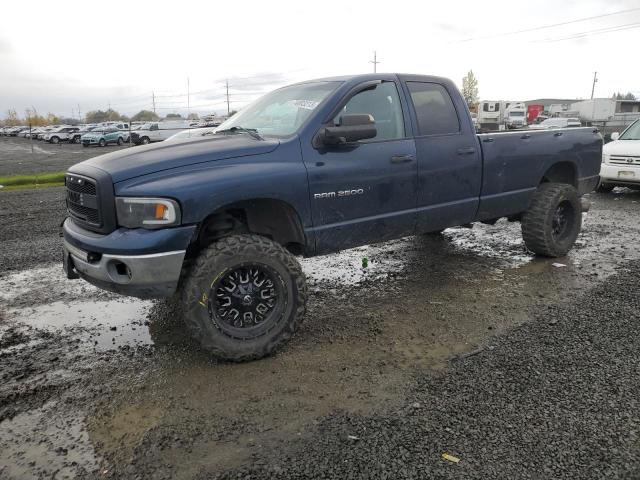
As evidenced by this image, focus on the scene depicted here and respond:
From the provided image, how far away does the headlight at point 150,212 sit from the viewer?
11.1 feet

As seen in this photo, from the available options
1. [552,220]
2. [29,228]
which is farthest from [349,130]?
[29,228]

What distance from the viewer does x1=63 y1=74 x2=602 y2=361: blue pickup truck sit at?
3.43m

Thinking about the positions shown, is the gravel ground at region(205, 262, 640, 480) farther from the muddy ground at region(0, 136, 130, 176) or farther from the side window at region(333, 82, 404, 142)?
the muddy ground at region(0, 136, 130, 176)

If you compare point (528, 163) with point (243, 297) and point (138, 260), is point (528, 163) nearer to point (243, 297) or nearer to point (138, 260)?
point (243, 297)

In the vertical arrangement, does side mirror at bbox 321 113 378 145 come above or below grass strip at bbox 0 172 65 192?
above

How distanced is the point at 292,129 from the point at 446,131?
5.49 feet

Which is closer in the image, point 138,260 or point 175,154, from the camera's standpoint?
point 138,260

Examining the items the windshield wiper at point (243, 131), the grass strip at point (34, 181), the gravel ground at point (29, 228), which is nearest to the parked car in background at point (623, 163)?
the windshield wiper at point (243, 131)

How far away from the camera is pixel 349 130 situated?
3.96m

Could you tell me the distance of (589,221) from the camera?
8.61m

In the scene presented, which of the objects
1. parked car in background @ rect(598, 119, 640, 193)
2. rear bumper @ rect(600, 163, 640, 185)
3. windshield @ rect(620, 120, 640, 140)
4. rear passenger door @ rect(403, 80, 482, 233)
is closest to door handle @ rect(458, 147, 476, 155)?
rear passenger door @ rect(403, 80, 482, 233)

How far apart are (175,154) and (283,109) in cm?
126

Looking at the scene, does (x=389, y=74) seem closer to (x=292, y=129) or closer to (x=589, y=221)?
(x=292, y=129)

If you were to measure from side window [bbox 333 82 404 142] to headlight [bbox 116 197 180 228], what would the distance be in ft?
5.87
